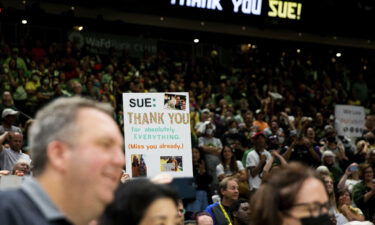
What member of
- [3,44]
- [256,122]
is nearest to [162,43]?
[3,44]

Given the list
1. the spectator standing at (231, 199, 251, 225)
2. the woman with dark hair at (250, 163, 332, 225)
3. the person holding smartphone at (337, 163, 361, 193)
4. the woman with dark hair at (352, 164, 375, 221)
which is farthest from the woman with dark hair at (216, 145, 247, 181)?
the woman with dark hair at (250, 163, 332, 225)

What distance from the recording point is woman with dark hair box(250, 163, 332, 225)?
9.84ft

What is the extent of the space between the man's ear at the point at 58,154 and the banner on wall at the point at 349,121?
14.3 meters

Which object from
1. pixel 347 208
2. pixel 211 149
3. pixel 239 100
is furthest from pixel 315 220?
pixel 239 100

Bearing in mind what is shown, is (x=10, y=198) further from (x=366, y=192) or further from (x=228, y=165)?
(x=228, y=165)

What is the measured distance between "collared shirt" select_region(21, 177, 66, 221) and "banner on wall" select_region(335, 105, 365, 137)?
1433cm

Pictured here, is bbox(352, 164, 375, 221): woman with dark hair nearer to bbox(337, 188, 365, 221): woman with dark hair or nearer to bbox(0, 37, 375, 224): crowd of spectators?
bbox(0, 37, 375, 224): crowd of spectators

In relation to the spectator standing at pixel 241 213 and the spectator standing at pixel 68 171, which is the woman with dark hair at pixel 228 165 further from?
the spectator standing at pixel 68 171

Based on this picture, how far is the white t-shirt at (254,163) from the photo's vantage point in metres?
11.6

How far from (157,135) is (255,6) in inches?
579

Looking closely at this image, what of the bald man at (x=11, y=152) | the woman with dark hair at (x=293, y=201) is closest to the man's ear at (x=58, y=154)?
the woman with dark hair at (x=293, y=201)

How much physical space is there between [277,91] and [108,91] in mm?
7440

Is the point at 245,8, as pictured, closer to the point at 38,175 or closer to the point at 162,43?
the point at 162,43

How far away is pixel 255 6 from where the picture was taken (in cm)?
2286
